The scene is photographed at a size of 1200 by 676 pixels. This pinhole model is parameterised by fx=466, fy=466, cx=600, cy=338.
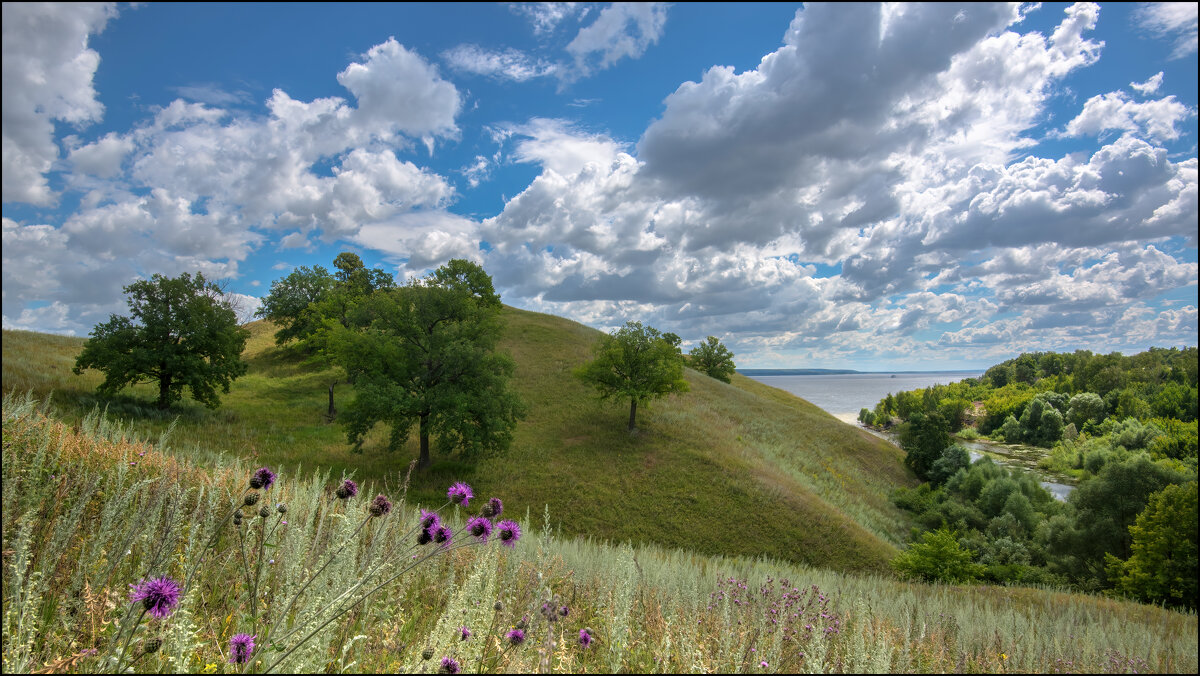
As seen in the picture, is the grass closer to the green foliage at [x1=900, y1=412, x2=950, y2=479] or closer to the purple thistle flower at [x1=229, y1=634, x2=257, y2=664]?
the purple thistle flower at [x1=229, y1=634, x2=257, y2=664]

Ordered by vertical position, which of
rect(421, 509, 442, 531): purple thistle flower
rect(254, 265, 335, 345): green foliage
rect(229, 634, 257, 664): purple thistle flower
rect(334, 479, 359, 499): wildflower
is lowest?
rect(229, 634, 257, 664): purple thistle flower

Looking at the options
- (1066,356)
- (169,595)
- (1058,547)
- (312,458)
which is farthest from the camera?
(1066,356)

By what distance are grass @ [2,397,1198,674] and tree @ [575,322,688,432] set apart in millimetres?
26203

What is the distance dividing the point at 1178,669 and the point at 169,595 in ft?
34.8

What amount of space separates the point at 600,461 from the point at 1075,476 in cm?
4945

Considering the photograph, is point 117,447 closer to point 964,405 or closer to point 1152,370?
point 964,405

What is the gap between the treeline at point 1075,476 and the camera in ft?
66.1

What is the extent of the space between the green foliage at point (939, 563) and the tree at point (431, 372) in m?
19.8

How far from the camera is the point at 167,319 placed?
24797mm

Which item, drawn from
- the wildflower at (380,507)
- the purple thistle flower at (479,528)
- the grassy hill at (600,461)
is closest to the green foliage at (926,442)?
the grassy hill at (600,461)

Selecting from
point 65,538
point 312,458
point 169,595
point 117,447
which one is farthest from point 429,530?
point 312,458

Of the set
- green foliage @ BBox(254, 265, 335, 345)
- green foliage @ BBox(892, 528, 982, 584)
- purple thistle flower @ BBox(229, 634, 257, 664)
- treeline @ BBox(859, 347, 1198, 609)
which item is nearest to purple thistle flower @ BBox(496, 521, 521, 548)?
purple thistle flower @ BBox(229, 634, 257, 664)

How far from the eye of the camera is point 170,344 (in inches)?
962

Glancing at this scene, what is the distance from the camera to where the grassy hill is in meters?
23.3
